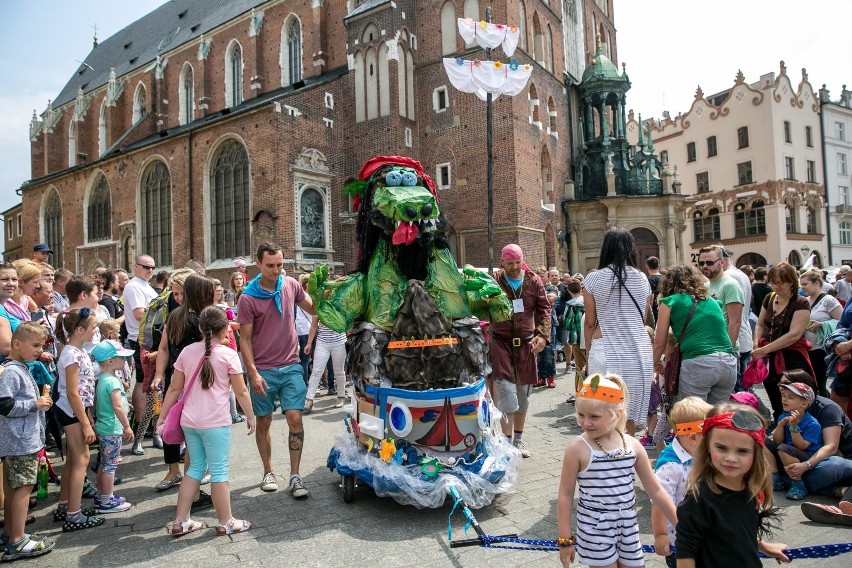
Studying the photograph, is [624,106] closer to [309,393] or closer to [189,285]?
[309,393]

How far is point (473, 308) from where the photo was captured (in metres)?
4.42

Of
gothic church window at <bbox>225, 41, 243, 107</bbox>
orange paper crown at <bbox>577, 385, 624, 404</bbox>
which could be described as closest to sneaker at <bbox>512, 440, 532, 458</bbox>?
orange paper crown at <bbox>577, 385, 624, 404</bbox>

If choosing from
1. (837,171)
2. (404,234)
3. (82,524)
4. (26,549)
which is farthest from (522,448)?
(837,171)

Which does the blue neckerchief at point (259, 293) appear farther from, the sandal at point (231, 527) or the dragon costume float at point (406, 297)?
the sandal at point (231, 527)

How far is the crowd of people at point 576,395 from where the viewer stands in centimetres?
236

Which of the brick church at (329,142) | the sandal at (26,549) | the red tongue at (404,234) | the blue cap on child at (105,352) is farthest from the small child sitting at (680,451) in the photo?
the brick church at (329,142)

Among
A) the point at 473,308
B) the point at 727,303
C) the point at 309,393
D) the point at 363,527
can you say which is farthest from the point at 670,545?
the point at 309,393

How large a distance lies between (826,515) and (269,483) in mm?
3974

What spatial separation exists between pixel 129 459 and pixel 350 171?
17040mm

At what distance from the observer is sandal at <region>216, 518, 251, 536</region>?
11.8 ft

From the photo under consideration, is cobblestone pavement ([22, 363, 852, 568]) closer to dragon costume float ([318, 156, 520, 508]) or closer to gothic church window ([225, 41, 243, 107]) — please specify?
dragon costume float ([318, 156, 520, 508])

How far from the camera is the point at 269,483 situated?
14.6 ft

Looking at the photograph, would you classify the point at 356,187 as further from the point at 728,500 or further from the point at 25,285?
the point at 728,500

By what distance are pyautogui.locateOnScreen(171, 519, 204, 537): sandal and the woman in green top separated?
3454mm
